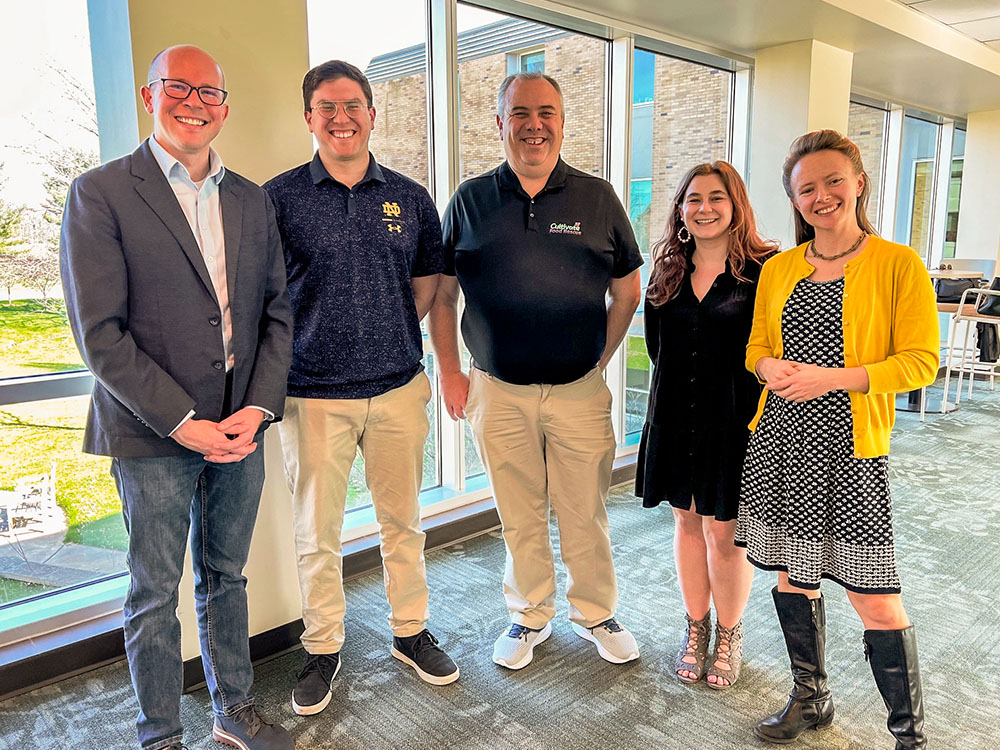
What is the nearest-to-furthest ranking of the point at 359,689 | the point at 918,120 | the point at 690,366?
the point at 690,366
the point at 359,689
the point at 918,120

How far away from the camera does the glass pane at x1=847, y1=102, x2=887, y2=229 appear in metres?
6.75

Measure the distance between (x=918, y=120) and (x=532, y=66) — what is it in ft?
18.4

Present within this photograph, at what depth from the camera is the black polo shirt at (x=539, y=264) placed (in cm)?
222

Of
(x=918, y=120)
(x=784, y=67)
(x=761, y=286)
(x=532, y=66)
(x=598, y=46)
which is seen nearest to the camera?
(x=761, y=286)

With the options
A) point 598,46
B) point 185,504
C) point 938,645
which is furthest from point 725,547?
point 598,46

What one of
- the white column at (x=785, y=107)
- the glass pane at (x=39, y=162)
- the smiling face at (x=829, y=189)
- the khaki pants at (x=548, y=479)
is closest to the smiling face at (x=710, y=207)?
the smiling face at (x=829, y=189)

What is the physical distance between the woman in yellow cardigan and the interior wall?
1474 millimetres

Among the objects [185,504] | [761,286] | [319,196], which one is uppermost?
[319,196]

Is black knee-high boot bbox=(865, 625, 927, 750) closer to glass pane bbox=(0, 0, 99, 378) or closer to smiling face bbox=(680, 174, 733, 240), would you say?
smiling face bbox=(680, 174, 733, 240)

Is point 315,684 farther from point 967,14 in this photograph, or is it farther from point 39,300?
point 967,14

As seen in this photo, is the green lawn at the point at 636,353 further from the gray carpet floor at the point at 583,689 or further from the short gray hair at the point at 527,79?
the short gray hair at the point at 527,79

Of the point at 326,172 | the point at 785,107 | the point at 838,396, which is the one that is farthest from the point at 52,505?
the point at 785,107

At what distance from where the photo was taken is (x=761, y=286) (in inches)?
77.2

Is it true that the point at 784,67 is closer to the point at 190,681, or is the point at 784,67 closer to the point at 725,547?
the point at 725,547
